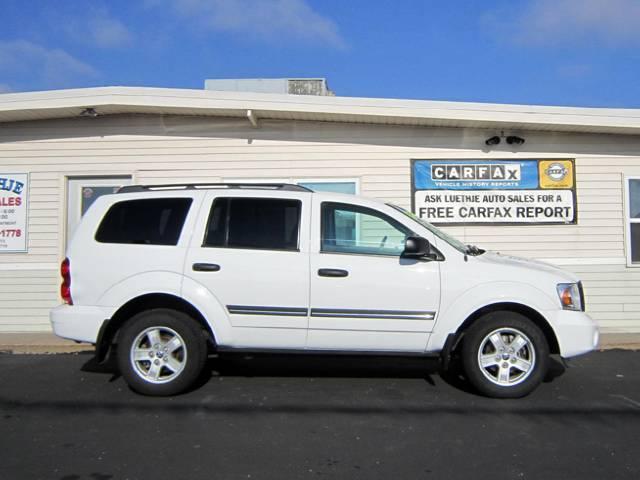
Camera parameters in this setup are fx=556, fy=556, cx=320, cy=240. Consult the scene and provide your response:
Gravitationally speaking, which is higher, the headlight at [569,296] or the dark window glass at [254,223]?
the dark window glass at [254,223]

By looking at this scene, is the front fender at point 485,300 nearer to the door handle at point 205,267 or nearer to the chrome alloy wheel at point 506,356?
the chrome alloy wheel at point 506,356

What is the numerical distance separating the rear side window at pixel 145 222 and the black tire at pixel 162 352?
736mm

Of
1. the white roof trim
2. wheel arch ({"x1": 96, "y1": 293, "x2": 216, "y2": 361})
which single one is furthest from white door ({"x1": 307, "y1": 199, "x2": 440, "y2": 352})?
the white roof trim

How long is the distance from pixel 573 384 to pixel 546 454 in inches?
86.5

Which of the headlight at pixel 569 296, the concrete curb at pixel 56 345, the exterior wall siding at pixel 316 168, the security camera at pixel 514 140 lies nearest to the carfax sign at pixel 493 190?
the exterior wall siding at pixel 316 168

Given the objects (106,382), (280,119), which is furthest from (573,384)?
(280,119)

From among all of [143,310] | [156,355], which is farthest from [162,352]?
[143,310]

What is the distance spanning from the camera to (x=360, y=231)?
539 centimetres

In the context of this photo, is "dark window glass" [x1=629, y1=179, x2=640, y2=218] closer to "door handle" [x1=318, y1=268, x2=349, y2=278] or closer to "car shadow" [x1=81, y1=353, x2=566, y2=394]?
"car shadow" [x1=81, y1=353, x2=566, y2=394]

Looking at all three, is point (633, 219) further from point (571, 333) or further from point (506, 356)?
point (506, 356)

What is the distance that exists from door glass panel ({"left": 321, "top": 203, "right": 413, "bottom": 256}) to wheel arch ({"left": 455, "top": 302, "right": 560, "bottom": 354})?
92cm

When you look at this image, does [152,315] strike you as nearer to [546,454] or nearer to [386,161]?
[546,454]

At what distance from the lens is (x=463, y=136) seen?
912cm

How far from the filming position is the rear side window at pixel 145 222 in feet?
17.6
